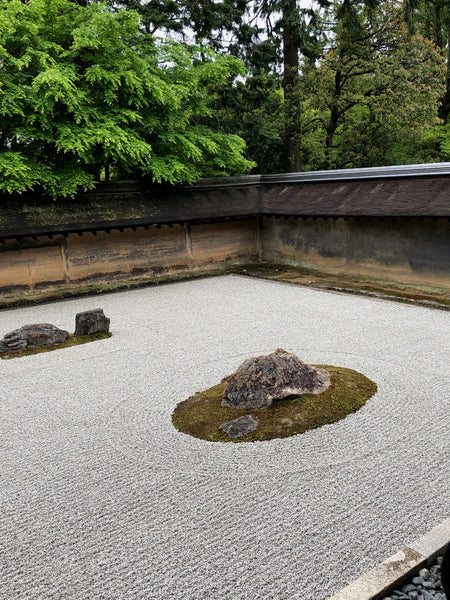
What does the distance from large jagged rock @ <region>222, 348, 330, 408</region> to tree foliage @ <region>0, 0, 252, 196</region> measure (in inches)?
310

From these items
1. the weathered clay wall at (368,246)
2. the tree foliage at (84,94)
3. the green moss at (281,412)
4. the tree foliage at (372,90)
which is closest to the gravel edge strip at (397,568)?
the green moss at (281,412)

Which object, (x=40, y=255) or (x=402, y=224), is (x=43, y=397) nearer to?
(x=40, y=255)

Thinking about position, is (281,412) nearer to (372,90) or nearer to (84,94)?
(84,94)

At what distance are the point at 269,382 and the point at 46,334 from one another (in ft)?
16.7

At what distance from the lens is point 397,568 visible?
311 cm

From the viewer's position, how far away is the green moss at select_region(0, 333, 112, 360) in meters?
8.41

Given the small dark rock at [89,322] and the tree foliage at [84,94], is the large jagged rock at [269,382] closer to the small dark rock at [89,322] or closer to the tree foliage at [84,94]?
the small dark rock at [89,322]

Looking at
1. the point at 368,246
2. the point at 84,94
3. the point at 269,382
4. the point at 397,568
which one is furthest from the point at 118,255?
the point at 397,568

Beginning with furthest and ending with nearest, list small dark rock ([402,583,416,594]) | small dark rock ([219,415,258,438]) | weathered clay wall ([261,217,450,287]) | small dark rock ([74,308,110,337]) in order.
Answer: weathered clay wall ([261,217,450,287]) < small dark rock ([74,308,110,337]) < small dark rock ([219,415,258,438]) < small dark rock ([402,583,416,594])

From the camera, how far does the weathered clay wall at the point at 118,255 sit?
1230 cm

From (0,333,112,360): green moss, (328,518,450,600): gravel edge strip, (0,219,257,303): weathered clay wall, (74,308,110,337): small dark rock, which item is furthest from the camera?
(0,219,257,303): weathered clay wall

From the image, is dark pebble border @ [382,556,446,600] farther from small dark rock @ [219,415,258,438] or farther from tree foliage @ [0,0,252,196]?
tree foliage @ [0,0,252,196]

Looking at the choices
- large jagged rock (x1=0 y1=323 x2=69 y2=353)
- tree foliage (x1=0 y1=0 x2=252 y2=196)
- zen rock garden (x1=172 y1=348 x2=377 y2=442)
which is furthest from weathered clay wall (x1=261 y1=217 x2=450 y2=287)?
large jagged rock (x1=0 y1=323 x2=69 y2=353)

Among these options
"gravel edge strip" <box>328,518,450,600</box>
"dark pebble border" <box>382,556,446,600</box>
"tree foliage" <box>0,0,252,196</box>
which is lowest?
"dark pebble border" <box>382,556,446,600</box>
